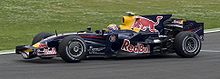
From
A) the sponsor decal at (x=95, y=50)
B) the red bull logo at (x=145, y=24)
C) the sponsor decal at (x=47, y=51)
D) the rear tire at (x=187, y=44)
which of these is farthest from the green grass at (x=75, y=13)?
the rear tire at (x=187, y=44)

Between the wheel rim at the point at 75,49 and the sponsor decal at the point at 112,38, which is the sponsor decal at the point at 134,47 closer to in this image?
the sponsor decal at the point at 112,38

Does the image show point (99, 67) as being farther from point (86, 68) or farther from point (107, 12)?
point (107, 12)

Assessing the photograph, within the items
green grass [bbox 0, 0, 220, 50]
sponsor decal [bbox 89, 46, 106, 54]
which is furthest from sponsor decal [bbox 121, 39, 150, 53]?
green grass [bbox 0, 0, 220, 50]

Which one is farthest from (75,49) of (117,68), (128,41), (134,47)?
(134,47)

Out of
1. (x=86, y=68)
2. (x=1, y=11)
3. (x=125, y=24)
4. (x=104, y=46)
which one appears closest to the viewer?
(x=86, y=68)

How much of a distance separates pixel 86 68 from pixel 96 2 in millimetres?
33751

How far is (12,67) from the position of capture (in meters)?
11.6

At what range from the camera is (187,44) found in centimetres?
1388

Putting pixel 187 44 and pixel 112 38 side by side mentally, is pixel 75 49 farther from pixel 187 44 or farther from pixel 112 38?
pixel 187 44

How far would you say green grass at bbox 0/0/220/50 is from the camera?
93.9ft

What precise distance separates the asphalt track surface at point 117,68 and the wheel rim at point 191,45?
31 cm

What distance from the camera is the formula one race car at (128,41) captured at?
12500 mm

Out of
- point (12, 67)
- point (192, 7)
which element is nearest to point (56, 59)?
point (12, 67)

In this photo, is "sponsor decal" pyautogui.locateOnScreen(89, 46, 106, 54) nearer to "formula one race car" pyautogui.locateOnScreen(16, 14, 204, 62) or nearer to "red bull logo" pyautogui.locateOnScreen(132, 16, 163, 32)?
"formula one race car" pyautogui.locateOnScreen(16, 14, 204, 62)
